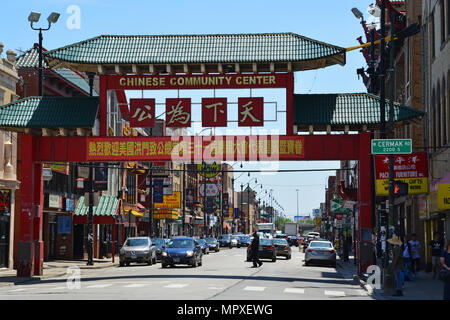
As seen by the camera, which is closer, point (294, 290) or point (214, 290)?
point (214, 290)

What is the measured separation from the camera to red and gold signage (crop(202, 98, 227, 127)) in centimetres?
3225

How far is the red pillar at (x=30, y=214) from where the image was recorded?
31969mm

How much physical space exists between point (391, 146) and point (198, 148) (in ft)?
30.5

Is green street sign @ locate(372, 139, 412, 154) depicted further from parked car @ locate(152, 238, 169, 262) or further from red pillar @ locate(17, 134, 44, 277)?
parked car @ locate(152, 238, 169, 262)

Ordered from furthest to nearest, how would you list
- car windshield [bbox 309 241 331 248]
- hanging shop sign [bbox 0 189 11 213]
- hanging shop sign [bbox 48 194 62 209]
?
hanging shop sign [bbox 48 194 62 209] → car windshield [bbox 309 241 331 248] → hanging shop sign [bbox 0 189 11 213]

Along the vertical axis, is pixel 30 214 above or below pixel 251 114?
below

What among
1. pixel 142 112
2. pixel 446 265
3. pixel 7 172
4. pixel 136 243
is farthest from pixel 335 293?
pixel 136 243

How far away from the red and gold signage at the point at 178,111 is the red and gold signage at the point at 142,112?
0.73m

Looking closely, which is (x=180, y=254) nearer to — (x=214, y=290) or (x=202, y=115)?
(x=202, y=115)

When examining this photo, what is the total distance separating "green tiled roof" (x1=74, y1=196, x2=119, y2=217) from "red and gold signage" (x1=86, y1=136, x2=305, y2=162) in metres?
17.7

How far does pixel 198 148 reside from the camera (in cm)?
3238

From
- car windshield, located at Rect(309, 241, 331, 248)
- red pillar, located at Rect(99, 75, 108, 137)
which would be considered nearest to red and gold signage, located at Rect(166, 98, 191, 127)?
red pillar, located at Rect(99, 75, 108, 137)

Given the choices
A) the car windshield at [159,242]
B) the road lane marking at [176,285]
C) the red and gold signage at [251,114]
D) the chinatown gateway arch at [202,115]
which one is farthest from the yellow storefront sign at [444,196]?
the car windshield at [159,242]

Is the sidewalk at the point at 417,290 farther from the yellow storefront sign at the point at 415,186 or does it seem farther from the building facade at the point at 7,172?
the building facade at the point at 7,172
